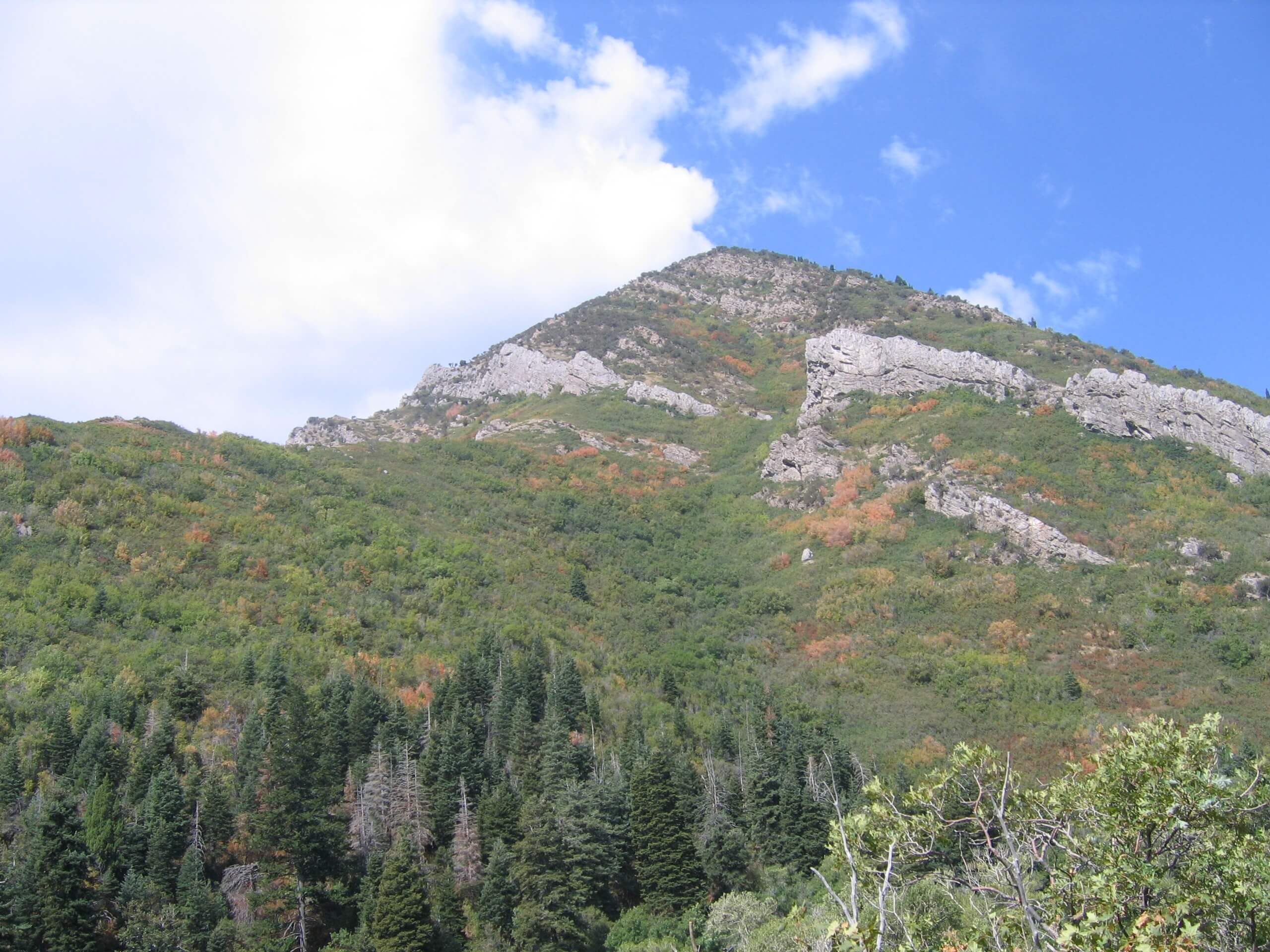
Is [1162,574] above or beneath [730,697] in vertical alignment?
above

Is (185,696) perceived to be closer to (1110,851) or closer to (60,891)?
(60,891)

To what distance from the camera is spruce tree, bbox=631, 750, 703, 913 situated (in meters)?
37.3

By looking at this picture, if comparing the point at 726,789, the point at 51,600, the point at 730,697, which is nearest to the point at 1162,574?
the point at 730,697

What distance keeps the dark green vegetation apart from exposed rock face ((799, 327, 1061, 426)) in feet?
13.7

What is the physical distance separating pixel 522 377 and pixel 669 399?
25958 mm

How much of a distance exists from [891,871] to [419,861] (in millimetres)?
32488

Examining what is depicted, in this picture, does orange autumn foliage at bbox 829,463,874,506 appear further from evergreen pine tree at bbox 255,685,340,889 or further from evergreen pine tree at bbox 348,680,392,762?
evergreen pine tree at bbox 255,685,340,889

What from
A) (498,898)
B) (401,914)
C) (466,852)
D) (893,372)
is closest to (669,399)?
(893,372)

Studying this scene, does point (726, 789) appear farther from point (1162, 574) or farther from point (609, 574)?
point (1162, 574)

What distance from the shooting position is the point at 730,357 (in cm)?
13750

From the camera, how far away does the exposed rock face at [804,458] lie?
92125mm

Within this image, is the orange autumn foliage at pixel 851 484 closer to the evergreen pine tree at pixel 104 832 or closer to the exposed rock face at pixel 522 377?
the exposed rock face at pixel 522 377

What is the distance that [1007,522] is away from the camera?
2876 inches

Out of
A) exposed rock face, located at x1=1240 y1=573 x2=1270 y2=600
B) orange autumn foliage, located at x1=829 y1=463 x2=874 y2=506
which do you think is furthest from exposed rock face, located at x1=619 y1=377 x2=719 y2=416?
exposed rock face, located at x1=1240 y1=573 x2=1270 y2=600
